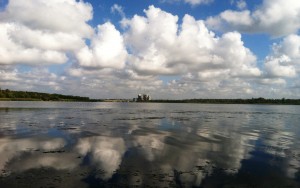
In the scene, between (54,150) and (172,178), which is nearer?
(172,178)

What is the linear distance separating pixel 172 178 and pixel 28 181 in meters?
7.01

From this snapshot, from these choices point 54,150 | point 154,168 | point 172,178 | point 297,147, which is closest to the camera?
point 172,178

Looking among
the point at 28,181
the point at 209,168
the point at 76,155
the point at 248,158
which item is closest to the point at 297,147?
the point at 248,158

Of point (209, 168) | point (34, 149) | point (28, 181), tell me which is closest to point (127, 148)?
point (34, 149)

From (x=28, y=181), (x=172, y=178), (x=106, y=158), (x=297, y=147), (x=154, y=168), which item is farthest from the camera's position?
(x=297, y=147)

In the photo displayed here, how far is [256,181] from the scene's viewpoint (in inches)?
611

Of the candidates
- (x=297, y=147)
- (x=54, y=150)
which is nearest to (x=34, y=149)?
(x=54, y=150)

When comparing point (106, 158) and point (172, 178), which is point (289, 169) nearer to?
point (172, 178)

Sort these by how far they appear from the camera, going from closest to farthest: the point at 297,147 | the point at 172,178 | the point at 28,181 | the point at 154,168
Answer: the point at 28,181 → the point at 172,178 → the point at 154,168 → the point at 297,147

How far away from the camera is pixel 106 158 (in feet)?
66.8

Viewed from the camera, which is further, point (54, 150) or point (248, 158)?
point (54, 150)

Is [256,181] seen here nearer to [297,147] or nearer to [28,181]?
[28,181]

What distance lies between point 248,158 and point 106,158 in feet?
32.9

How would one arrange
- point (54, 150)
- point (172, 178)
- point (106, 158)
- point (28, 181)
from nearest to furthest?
1. point (28, 181)
2. point (172, 178)
3. point (106, 158)
4. point (54, 150)
